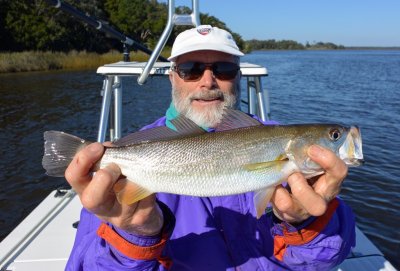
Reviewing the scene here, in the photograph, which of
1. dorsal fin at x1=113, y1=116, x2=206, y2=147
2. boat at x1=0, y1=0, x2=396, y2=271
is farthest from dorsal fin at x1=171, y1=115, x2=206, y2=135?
boat at x1=0, y1=0, x2=396, y2=271

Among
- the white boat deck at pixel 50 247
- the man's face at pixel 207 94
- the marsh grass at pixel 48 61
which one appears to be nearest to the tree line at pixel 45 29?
the marsh grass at pixel 48 61

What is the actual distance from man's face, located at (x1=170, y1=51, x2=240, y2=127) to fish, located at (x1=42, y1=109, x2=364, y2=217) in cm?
93

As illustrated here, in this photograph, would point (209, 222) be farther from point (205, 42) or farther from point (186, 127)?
point (205, 42)

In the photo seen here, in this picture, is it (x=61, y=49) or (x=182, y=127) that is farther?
(x=61, y=49)

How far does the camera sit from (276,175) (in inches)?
93.0

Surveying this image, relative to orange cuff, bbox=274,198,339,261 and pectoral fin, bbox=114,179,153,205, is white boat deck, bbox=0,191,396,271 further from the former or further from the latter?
pectoral fin, bbox=114,179,153,205

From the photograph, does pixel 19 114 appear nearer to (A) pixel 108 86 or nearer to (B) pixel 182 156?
(A) pixel 108 86

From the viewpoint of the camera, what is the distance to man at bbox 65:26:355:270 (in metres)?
2.19

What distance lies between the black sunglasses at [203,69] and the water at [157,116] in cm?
277

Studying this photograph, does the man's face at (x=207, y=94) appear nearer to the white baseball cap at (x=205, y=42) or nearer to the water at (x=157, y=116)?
the white baseball cap at (x=205, y=42)

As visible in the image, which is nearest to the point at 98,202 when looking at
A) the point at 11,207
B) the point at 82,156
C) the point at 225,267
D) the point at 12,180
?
the point at 82,156

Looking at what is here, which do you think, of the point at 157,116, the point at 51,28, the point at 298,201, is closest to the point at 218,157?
the point at 298,201

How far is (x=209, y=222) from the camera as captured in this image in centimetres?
278

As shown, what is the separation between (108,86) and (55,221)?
1.79 metres
